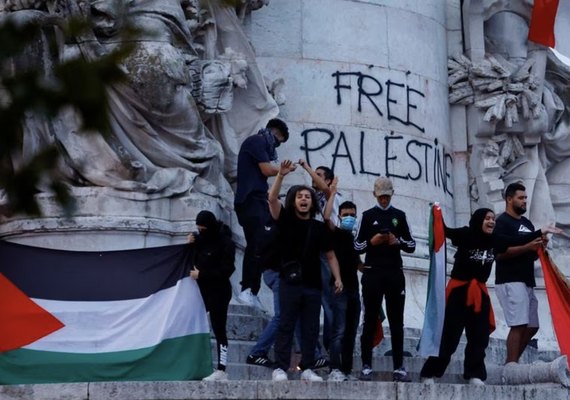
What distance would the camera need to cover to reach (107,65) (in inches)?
215

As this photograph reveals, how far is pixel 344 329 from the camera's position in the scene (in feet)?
41.0

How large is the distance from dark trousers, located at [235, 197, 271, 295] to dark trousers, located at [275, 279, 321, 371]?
1857mm

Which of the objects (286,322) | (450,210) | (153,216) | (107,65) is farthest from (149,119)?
(107,65)

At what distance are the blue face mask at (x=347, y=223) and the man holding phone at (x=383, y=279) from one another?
0.12 m

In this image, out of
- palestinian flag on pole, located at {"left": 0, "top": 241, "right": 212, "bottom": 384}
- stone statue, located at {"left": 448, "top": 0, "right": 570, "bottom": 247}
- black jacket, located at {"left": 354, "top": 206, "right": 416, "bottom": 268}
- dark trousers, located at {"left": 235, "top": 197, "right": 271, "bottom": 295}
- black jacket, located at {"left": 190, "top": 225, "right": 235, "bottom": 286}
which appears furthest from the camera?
stone statue, located at {"left": 448, "top": 0, "right": 570, "bottom": 247}

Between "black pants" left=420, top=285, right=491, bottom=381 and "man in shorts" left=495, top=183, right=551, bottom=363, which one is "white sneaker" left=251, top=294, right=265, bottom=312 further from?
"man in shorts" left=495, top=183, right=551, bottom=363

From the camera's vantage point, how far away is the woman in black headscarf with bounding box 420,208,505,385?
12766 mm

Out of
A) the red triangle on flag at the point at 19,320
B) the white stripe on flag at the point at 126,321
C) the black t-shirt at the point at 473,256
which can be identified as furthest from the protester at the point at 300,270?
the red triangle on flag at the point at 19,320

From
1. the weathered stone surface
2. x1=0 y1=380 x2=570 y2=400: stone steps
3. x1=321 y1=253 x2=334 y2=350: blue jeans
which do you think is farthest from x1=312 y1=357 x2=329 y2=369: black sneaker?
the weathered stone surface

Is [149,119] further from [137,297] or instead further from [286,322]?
[286,322]

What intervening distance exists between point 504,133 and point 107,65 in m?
13.9

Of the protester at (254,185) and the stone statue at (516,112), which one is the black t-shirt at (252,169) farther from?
the stone statue at (516,112)

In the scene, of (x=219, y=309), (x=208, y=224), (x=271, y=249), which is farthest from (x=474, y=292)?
(x=208, y=224)

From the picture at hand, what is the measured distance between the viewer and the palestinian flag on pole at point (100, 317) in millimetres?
11992
